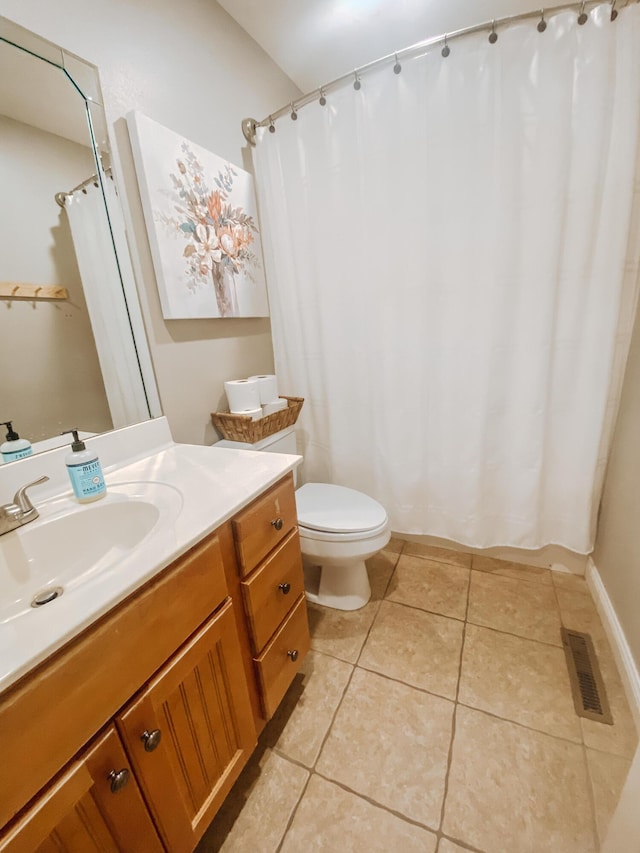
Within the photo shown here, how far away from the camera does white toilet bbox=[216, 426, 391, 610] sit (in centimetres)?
126

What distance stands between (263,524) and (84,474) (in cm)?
43

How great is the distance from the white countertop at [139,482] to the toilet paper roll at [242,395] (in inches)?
11.2

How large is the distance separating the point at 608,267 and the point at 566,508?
939mm

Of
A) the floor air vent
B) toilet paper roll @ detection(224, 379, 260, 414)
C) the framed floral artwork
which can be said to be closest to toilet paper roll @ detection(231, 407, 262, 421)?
toilet paper roll @ detection(224, 379, 260, 414)

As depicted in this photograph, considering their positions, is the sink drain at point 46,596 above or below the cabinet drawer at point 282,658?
above

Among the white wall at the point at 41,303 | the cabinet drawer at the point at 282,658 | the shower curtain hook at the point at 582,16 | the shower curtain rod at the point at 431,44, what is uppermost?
the shower curtain rod at the point at 431,44

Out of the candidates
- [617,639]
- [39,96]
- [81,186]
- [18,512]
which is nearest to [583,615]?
[617,639]

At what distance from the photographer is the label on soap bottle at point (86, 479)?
2.57ft

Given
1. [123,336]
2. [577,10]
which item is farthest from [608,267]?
[123,336]

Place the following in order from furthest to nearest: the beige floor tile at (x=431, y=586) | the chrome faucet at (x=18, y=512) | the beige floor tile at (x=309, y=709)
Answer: the beige floor tile at (x=431, y=586) → the beige floor tile at (x=309, y=709) → the chrome faucet at (x=18, y=512)

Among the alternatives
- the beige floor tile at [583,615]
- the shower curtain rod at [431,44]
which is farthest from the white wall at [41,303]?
the beige floor tile at [583,615]

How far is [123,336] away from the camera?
1.06 metres

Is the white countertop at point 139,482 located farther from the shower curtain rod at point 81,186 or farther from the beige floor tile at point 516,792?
the beige floor tile at point 516,792

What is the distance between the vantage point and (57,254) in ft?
2.85
